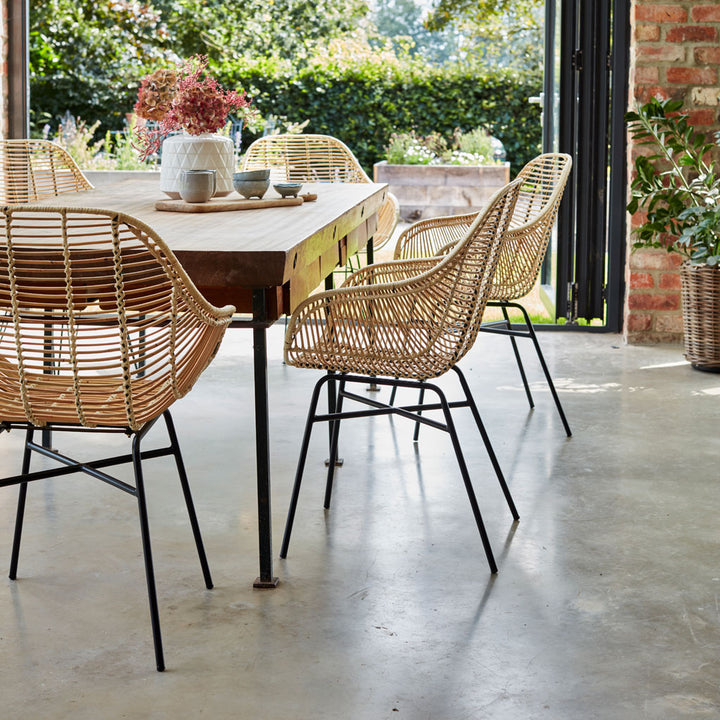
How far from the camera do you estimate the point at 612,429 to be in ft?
12.4

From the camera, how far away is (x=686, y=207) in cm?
494

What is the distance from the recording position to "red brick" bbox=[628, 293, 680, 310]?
17.0 ft

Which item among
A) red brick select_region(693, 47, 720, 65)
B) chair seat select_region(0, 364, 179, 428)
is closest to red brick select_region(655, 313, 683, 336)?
red brick select_region(693, 47, 720, 65)

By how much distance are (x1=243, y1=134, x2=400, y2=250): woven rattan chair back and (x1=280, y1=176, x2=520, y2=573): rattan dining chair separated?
2390 millimetres

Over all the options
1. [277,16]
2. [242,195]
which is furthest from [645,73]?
[277,16]

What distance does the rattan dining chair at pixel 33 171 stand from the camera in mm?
4160

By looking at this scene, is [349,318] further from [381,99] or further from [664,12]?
[381,99]

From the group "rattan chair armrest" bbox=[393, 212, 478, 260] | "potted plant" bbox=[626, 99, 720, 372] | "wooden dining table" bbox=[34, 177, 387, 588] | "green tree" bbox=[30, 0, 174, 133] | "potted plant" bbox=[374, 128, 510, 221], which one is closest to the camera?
"wooden dining table" bbox=[34, 177, 387, 588]

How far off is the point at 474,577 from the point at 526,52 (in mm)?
12905

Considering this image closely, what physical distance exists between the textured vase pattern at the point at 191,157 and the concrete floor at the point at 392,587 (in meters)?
0.86

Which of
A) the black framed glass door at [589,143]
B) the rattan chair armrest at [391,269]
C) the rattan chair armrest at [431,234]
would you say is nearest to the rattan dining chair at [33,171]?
the rattan chair armrest at [431,234]

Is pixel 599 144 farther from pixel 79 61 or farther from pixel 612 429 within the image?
pixel 79 61

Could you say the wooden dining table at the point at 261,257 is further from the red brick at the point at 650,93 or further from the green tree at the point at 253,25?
the green tree at the point at 253,25

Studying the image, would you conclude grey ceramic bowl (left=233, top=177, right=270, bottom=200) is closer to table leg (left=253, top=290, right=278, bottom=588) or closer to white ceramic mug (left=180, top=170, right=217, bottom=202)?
white ceramic mug (left=180, top=170, right=217, bottom=202)
